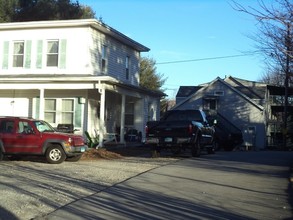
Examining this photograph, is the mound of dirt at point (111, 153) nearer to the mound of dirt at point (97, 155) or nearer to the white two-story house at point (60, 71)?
the mound of dirt at point (97, 155)

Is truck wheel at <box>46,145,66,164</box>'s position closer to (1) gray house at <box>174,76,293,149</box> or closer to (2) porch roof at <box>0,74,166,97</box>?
(2) porch roof at <box>0,74,166,97</box>

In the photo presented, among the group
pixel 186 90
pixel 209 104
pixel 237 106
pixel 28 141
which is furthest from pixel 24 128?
pixel 186 90

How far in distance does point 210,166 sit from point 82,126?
32.4ft

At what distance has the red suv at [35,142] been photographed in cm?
1603

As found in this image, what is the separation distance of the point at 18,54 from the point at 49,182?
1473 centimetres

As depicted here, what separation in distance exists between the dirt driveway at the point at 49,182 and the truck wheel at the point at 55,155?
0.26 m

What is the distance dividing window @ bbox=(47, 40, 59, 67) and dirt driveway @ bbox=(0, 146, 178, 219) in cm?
784

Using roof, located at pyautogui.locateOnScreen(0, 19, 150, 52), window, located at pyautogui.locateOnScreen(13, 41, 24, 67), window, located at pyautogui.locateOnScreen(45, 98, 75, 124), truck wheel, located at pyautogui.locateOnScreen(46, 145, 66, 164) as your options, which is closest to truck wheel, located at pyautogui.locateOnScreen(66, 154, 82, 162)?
truck wheel, located at pyautogui.locateOnScreen(46, 145, 66, 164)

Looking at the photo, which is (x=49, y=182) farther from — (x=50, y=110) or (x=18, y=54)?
(x=18, y=54)

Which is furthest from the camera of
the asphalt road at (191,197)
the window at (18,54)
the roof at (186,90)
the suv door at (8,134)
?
the roof at (186,90)

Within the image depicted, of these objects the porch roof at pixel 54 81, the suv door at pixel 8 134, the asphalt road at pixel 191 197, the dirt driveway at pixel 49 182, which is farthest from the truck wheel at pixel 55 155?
the porch roof at pixel 54 81

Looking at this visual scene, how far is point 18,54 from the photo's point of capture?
2459 centimetres

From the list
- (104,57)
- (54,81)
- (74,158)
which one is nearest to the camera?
(74,158)

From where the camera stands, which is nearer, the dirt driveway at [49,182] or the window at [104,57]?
the dirt driveway at [49,182]
